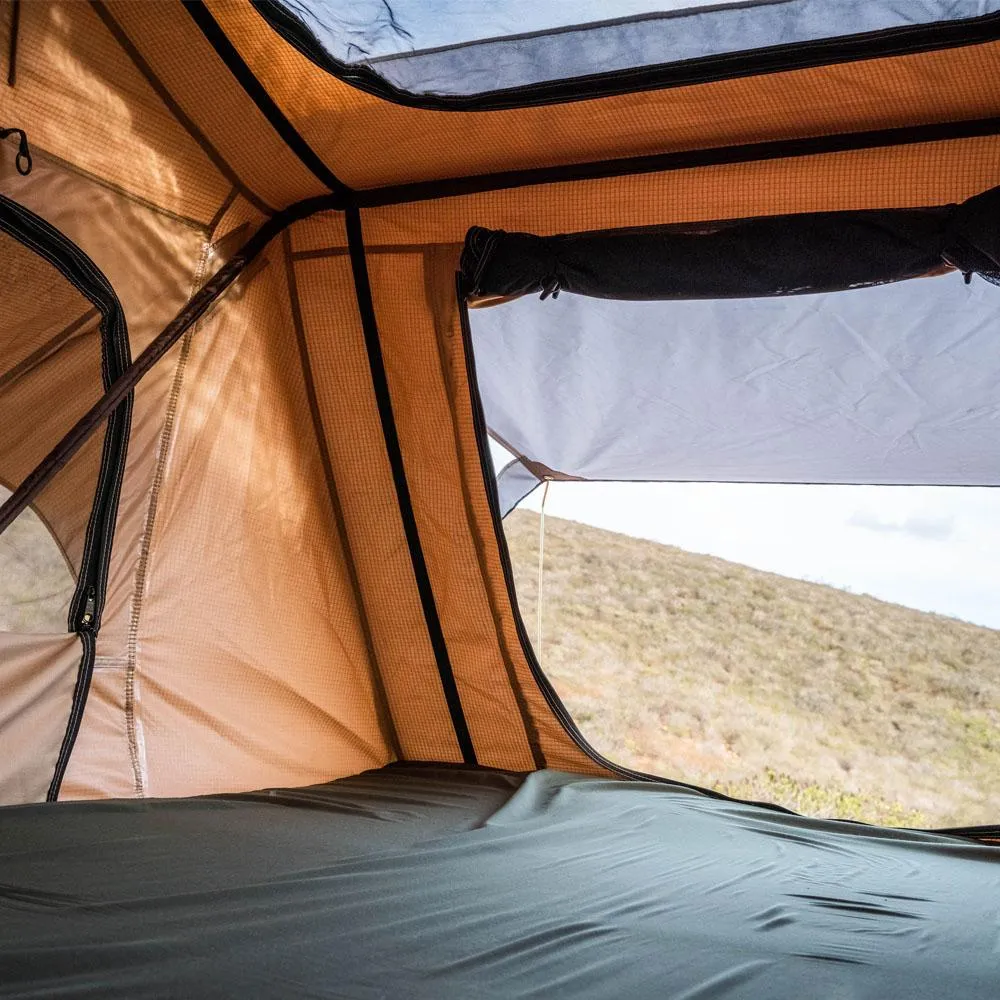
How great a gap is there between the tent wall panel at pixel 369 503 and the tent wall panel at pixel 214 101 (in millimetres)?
169

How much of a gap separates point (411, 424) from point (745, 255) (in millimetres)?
917

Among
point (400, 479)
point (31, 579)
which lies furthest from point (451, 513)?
point (31, 579)

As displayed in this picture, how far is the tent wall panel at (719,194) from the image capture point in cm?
172

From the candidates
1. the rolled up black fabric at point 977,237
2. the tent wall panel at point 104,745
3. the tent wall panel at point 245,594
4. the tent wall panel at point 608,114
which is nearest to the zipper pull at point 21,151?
the tent wall panel at point 608,114

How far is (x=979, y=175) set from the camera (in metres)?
1.68

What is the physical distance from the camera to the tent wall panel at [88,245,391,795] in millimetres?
2107

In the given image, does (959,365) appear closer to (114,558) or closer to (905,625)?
(114,558)

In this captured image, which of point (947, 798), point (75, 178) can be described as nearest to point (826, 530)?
point (947, 798)

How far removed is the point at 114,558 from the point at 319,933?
1093mm

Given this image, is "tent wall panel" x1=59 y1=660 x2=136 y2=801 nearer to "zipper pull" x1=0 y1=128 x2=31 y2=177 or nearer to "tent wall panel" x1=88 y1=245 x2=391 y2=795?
"tent wall panel" x1=88 y1=245 x2=391 y2=795

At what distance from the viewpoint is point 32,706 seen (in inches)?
71.8

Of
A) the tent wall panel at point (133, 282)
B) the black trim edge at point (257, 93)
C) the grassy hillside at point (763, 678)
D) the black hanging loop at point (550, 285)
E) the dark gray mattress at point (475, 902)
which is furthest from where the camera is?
the grassy hillside at point (763, 678)

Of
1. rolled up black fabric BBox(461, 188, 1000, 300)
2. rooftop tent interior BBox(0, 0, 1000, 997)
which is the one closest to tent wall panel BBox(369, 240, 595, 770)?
rooftop tent interior BBox(0, 0, 1000, 997)

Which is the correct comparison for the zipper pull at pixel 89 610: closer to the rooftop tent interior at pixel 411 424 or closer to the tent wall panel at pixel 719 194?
the rooftop tent interior at pixel 411 424
